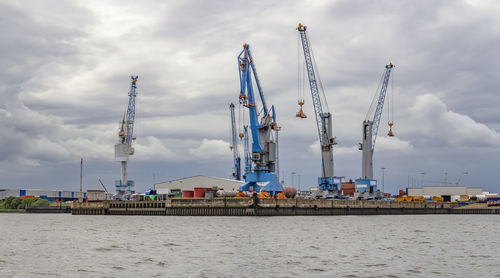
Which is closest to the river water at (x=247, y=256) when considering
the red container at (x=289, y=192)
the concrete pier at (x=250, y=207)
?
Answer: the concrete pier at (x=250, y=207)

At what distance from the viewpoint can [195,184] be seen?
594 feet

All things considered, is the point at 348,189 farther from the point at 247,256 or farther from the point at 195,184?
the point at 247,256

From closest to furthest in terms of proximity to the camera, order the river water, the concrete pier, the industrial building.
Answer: the river water, the concrete pier, the industrial building

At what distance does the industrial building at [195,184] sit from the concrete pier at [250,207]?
48.8 meters

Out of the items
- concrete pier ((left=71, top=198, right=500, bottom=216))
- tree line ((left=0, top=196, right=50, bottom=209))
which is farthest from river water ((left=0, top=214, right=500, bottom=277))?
tree line ((left=0, top=196, right=50, bottom=209))

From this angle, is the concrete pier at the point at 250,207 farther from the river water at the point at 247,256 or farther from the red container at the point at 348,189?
the river water at the point at 247,256

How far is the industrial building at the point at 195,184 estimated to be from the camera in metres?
179

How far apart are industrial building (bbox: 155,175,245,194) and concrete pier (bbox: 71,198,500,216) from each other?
48.8 m

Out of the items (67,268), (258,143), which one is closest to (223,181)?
(258,143)

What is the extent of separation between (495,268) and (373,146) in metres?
116

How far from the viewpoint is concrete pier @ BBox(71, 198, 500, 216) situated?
105 metres

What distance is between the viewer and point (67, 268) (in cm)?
3434

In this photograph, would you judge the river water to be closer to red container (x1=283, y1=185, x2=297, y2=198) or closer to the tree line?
red container (x1=283, y1=185, x2=297, y2=198)

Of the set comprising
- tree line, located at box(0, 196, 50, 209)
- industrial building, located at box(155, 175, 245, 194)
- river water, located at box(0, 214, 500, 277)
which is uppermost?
industrial building, located at box(155, 175, 245, 194)
